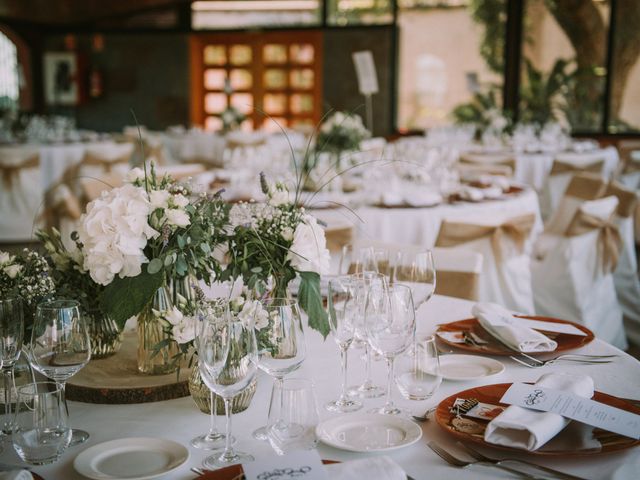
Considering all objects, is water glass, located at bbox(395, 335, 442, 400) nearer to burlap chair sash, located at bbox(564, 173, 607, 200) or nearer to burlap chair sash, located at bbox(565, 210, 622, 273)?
burlap chair sash, located at bbox(565, 210, 622, 273)

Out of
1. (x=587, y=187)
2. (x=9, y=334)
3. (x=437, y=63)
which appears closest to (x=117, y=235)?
(x=9, y=334)

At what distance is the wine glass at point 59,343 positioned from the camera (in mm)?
1421

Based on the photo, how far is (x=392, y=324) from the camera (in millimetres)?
1495

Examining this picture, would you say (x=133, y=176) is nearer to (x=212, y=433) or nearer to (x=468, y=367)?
(x=212, y=433)

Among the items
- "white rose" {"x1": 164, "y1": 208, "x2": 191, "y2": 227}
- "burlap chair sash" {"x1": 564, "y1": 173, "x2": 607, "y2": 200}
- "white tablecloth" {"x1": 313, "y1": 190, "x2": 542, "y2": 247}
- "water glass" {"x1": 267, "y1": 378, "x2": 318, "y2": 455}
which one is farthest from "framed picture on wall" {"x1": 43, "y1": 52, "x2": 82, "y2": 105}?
"water glass" {"x1": 267, "y1": 378, "x2": 318, "y2": 455}

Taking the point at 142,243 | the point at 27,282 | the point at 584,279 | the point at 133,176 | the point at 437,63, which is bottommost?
the point at 584,279

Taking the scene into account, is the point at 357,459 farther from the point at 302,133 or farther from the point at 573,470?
the point at 302,133

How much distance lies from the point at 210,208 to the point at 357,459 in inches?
25.3

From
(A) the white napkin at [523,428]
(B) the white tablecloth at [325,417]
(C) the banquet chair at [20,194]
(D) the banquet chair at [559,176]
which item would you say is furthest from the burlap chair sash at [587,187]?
(C) the banquet chair at [20,194]

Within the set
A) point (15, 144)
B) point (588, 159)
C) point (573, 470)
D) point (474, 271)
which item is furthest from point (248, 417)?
point (15, 144)

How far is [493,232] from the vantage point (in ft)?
12.8

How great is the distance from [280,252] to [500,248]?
250 cm

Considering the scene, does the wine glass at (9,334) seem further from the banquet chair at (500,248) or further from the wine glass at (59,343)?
the banquet chair at (500,248)

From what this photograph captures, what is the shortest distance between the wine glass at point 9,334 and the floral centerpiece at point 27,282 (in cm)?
10
